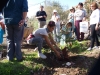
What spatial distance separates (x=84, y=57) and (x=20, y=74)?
213 cm

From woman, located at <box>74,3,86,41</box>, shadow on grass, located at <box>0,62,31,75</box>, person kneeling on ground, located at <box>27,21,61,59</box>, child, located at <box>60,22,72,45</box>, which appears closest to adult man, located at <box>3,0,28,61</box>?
shadow on grass, located at <box>0,62,31,75</box>

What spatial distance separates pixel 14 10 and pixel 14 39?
70cm

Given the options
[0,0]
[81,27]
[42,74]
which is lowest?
[42,74]

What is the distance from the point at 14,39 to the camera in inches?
212

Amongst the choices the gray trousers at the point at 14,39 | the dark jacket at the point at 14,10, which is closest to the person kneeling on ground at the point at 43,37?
the gray trousers at the point at 14,39

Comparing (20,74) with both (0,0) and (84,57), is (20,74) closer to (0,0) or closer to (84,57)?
(84,57)

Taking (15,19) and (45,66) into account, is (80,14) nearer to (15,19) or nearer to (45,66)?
(45,66)

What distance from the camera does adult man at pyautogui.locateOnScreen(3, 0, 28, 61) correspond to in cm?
513

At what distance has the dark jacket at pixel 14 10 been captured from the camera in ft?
16.8

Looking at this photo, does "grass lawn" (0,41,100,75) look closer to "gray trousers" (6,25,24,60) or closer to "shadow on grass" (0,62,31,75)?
"shadow on grass" (0,62,31,75)

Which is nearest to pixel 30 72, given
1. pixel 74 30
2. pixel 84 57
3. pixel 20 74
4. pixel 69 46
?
pixel 20 74

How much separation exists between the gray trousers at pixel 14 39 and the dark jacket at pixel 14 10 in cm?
16

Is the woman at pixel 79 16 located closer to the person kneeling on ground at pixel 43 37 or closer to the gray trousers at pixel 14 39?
the person kneeling on ground at pixel 43 37

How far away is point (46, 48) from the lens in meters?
7.26
